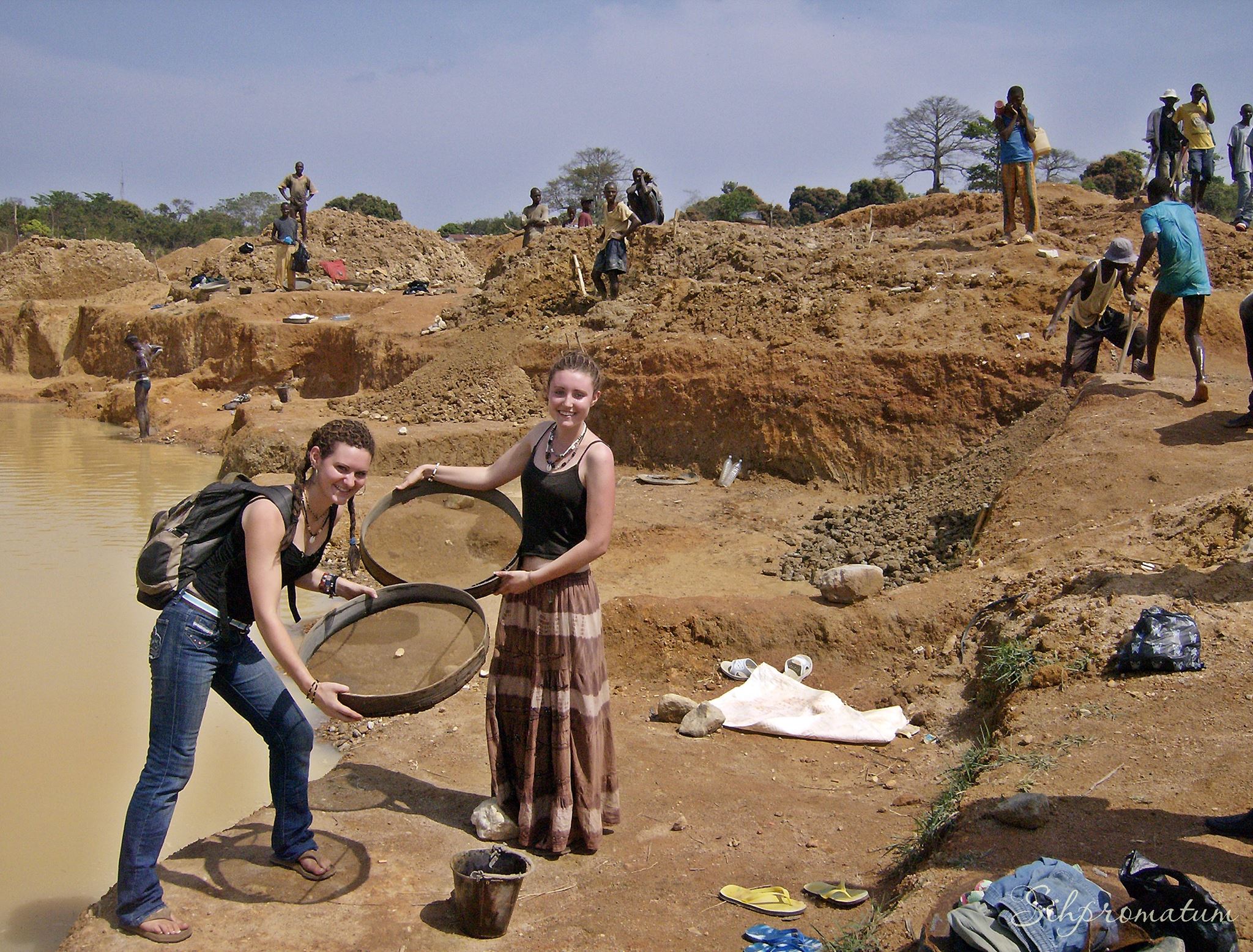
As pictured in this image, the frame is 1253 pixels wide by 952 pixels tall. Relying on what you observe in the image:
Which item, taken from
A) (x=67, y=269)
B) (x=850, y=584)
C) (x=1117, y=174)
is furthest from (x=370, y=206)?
(x=850, y=584)

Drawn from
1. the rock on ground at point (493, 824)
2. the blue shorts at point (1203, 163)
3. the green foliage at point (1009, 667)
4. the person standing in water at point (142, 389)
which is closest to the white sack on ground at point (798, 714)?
→ the green foliage at point (1009, 667)

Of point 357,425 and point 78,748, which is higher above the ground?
point 357,425

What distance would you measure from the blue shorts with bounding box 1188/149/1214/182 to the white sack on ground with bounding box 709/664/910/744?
1059cm

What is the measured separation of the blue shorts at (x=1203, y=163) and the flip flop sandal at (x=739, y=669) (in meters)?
10.4

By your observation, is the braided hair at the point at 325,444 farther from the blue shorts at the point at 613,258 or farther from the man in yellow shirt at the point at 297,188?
the man in yellow shirt at the point at 297,188

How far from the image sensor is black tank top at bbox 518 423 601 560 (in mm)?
3514

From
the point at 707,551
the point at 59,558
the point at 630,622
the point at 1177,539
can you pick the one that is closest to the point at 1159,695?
the point at 1177,539

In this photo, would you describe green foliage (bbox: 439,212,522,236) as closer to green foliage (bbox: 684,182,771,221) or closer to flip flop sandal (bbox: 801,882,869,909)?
green foliage (bbox: 684,182,771,221)

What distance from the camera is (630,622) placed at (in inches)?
252

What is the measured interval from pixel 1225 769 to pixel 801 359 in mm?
7957

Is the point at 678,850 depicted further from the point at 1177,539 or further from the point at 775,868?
the point at 1177,539

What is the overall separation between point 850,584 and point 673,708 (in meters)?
1.68

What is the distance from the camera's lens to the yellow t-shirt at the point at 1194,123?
484 inches

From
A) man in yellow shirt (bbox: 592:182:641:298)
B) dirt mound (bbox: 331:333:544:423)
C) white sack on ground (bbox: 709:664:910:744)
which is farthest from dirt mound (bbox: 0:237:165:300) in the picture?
white sack on ground (bbox: 709:664:910:744)
